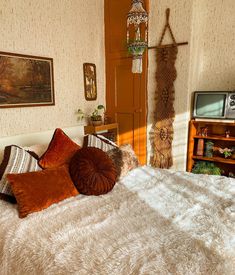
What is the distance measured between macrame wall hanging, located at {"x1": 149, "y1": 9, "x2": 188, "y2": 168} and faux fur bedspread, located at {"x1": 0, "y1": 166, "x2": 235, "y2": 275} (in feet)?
4.75

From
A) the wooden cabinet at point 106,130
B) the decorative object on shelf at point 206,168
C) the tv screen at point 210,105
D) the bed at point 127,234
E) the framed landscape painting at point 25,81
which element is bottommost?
the decorative object on shelf at point 206,168

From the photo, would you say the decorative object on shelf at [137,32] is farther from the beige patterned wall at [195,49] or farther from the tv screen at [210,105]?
the tv screen at [210,105]

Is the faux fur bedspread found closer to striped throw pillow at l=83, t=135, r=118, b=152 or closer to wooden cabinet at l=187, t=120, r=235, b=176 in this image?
striped throw pillow at l=83, t=135, r=118, b=152

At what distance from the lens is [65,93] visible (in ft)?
10.1

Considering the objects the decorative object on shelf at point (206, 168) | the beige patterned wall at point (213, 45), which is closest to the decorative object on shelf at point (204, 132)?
the decorative object on shelf at point (206, 168)

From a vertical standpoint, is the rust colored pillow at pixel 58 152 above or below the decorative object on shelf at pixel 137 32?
below

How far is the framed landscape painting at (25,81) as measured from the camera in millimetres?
2434

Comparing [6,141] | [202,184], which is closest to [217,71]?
[202,184]

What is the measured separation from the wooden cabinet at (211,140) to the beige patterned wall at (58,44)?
146 cm

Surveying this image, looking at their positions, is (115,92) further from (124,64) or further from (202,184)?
(202,184)

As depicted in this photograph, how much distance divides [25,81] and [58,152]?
110 centimetres

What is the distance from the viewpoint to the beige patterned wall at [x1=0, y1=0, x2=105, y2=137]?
2.50m

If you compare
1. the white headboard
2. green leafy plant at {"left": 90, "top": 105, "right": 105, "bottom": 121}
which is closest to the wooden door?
green leafy plant at {"left": 90, "top": 105, "right": 105, "bottom": 121}

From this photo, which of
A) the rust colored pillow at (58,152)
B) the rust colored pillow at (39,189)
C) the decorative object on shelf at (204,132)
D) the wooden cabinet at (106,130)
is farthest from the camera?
the wooden cabinet at (106,130)
